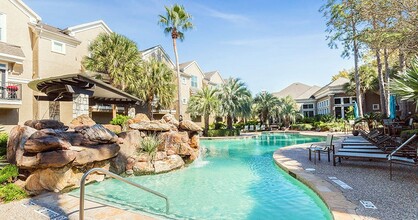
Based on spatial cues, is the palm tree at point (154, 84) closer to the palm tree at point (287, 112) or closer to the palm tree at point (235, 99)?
the palm tree at point (235, 99)

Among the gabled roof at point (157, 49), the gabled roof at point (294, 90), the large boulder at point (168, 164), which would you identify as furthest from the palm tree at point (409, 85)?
the gabled roof at point (294, 90)

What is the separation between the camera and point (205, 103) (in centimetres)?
2581

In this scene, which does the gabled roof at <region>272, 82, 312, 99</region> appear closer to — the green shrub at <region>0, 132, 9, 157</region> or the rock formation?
the rock formation

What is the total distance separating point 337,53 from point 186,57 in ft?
73.8

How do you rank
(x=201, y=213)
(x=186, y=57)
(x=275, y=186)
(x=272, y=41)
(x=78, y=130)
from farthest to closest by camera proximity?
(x=186, y=57) → (x=272, y=41) → (x=78, y=130) → (x=275, y=186) → (x=201, y=213)

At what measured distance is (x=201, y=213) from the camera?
5.30 metres

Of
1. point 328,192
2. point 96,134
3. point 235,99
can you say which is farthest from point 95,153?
point 235,99

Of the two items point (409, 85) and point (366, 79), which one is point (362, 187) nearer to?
point (409, 85)

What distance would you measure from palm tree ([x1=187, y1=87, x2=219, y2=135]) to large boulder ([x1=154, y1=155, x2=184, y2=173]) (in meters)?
15.1

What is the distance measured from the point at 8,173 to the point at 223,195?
18.7 feet

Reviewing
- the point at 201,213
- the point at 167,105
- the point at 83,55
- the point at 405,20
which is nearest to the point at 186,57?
the point at 167,105

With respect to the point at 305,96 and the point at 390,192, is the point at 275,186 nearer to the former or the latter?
the point at 390,192

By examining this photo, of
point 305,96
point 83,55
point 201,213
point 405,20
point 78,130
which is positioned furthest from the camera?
point 305,96

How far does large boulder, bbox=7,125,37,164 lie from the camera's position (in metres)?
6.56
